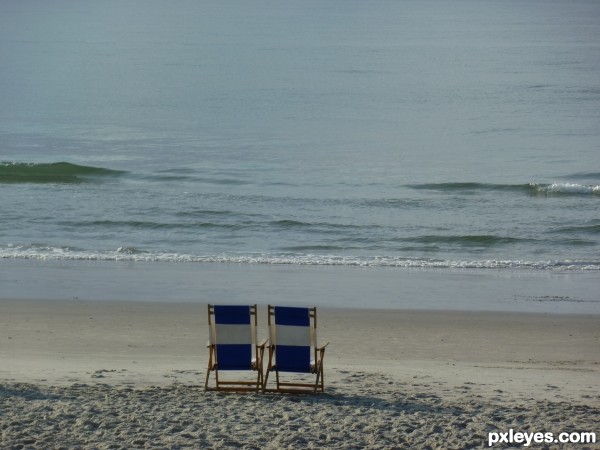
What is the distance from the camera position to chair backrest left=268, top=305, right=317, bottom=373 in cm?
821

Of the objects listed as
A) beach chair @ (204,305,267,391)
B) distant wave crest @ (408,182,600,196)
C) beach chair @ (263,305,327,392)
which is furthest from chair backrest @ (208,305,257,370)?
distant wave crest @ (408,182,600,196)

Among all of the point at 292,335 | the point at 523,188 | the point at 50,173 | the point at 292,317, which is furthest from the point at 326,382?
the point at 50,173

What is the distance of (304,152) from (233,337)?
26059 mm

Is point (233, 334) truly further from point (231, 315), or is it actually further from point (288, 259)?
point (288, 259)

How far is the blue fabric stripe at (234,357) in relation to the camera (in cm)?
831

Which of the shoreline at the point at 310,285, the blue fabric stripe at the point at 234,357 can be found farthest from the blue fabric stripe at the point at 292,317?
the shoreline at the point at 310,285

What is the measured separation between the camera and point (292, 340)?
8273 mm

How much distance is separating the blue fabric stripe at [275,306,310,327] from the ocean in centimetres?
702

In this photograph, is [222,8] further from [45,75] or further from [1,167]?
[1,167]

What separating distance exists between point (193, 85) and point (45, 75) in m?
11.8

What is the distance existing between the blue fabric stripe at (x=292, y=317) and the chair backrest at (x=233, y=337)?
22 centimetres

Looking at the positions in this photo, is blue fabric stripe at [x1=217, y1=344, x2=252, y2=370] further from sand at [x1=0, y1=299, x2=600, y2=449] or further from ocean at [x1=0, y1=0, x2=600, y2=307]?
ocean at [x1=0, y1=0, x2=600, y2=307]

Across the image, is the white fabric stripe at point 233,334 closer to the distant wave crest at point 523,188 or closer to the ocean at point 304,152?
the ocean at point 304,152

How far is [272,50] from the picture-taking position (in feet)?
239
